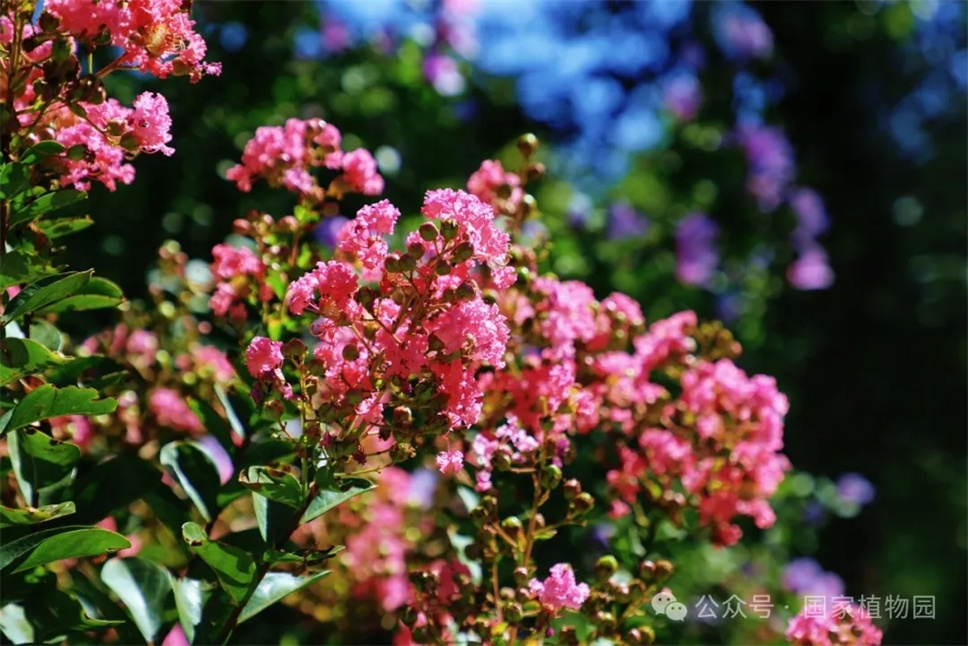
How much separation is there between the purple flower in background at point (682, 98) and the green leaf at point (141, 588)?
112 inches

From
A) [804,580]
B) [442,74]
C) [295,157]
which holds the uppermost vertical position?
[442,74]

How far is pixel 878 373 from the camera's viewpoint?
5457 mm

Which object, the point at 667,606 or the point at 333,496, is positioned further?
the point at 667,606

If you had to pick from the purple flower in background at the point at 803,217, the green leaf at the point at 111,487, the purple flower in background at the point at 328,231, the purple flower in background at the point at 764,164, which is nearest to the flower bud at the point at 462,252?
the green leaf at the point at 111,487

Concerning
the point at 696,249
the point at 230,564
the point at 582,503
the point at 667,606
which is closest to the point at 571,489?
the point at 582,503

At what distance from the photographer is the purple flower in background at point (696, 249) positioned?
8.62 ft

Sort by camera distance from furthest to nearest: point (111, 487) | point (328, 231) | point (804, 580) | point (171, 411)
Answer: point (804, 580) → point (328, 231) → point (171, 411) → point (111, 487)

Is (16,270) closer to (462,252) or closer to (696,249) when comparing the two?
(462,252)

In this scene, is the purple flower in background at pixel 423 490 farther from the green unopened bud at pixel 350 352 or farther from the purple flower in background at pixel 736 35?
the purple flower in background at pixel 736 35

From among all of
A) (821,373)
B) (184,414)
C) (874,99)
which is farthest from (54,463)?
(874,99)

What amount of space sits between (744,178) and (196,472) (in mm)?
2363

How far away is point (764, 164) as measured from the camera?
10.3 feet

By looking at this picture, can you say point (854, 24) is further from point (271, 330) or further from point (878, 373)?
point (271, 330)

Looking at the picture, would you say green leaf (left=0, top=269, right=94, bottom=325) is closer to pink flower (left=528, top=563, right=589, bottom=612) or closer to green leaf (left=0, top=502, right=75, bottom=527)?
green leaf (left=0, top=502, right=75, bottom=527)
